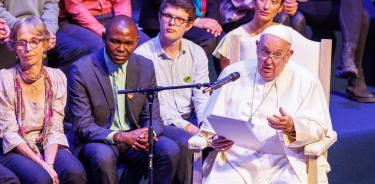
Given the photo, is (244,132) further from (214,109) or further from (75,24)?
(75,24)

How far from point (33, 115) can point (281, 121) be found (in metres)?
1.27

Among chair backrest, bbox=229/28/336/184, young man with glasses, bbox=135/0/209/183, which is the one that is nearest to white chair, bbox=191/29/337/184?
chair backrest, bbox=229/28/336/184

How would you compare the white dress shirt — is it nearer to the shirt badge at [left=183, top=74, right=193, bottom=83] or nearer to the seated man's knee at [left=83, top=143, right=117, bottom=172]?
the shirt badge at [left=183, top=74, right=193, bottom=83]

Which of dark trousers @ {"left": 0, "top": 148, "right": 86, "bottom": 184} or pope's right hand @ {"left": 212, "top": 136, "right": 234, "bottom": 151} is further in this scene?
pope's right hand @ {"left": 212, "top": 136, "right": 234, "bottom": 151}

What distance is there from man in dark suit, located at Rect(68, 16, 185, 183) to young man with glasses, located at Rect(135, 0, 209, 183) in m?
0.34

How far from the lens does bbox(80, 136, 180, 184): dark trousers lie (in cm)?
400

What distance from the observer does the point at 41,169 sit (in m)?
3.78

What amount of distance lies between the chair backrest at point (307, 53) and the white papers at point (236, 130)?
65cm

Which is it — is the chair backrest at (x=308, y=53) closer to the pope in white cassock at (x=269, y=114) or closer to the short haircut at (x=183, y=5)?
the pope in white cassock at (x=269, y=114)

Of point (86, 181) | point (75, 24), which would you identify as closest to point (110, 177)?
point (86, 181)

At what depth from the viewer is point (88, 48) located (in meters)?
4.92

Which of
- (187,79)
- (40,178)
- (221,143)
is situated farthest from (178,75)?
(40,178)

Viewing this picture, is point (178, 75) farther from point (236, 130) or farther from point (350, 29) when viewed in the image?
point (350, 29)

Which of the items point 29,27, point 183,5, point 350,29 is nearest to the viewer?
point 29,27
